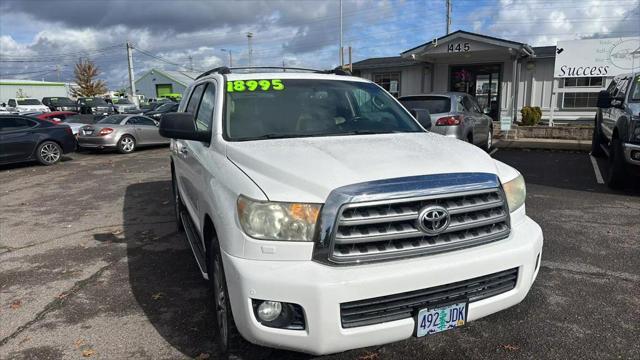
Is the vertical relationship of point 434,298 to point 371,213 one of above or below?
below

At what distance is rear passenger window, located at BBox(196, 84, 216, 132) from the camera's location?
12.2ft

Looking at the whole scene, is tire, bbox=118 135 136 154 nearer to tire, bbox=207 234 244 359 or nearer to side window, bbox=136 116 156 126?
side window, bbox=136 116 156 126

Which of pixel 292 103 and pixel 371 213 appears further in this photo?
pixel 292 103

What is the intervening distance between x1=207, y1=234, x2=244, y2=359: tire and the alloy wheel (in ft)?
39.8

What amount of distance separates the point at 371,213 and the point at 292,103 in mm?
1662

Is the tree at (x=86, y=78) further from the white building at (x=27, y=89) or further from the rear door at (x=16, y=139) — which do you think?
the rear door at (x=16, y=139)

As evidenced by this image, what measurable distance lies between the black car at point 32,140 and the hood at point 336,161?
11815 mm

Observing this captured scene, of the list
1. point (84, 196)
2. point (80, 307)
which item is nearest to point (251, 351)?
point (80, 307)

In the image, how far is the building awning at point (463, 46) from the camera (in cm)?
1573

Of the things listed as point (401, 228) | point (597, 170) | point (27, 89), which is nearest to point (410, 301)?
point (401, 228)

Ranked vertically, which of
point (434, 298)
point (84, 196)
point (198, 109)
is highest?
point (198, 109)

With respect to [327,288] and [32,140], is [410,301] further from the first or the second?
[32,140]

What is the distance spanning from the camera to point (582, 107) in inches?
Answer: 683

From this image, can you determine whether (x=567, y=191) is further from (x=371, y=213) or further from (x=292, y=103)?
(x=371, y=213)
